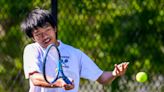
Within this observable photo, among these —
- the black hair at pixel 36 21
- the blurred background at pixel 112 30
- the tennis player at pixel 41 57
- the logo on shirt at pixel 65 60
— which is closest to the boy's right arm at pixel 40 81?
the tennis player at pixel 41 57

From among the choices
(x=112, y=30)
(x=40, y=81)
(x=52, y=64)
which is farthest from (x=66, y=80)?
(x=112, y=30)

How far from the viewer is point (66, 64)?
3.80m

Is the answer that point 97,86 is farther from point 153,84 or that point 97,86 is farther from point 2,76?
point 2,76

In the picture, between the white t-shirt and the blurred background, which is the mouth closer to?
the white t-shirt

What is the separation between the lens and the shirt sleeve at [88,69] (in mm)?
3912

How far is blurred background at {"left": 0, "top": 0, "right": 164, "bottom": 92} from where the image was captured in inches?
227

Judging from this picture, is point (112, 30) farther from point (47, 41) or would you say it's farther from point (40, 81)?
point (40, 81)

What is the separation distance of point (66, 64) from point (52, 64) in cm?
10

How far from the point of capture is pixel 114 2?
582cm

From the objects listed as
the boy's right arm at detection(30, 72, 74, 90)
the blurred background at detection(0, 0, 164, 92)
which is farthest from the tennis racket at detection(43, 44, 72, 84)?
the blurred background at detection(0, 0, 164, 92)

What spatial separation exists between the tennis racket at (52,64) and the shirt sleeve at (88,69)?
0.23 m

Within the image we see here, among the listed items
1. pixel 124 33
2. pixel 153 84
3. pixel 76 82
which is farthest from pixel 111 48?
pixel 76 82

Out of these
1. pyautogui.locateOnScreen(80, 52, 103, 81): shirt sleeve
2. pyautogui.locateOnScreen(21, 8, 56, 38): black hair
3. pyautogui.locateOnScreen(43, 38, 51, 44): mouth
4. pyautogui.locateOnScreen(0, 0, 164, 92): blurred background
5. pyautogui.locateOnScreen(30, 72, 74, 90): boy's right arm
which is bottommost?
pyautogui.locateOnScreen(0, 0, 164, 92): blurred background

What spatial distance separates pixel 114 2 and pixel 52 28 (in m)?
2.20
